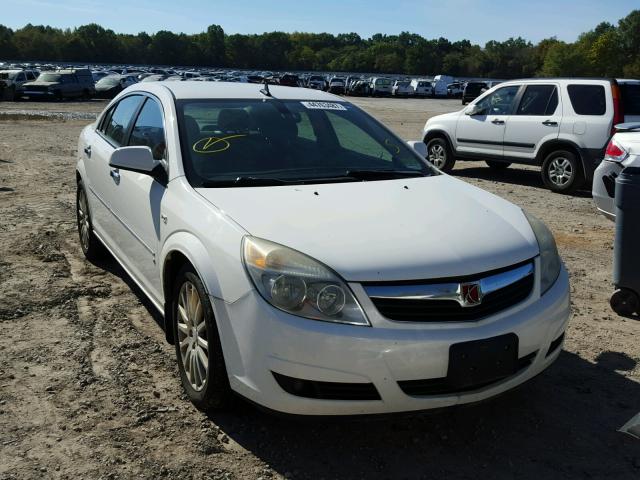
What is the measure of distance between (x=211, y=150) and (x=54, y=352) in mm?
1565

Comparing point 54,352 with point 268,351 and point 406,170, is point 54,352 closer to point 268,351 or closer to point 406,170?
point 268,351

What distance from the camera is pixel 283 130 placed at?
4402 millimetres

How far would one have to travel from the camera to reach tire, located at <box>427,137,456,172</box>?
12.9 meters

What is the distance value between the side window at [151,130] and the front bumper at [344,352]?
156 cm

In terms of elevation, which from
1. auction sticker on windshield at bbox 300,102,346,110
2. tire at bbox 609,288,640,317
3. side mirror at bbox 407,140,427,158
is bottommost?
tire at bbox 609,288,640,317

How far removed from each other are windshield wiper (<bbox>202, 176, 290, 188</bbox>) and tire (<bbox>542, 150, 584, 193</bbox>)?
7.82 m

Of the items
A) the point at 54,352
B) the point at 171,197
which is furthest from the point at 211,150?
the point at 54,352

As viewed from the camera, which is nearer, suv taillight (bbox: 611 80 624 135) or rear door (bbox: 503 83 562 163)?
suv taillight (bbox: 611 80 624 135)

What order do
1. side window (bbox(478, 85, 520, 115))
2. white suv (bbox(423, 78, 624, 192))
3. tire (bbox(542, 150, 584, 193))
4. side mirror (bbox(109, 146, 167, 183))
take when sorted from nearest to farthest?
side mirror (bbox(109, 146, 167, 183)) → white suv (bbox(423, 78, 624, 192)) → tire (bbox(542, 150, 584, 193)) → side window (bbox(478, 85, 520, 115))

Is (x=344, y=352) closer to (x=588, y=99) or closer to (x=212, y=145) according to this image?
(x=212, y=145)

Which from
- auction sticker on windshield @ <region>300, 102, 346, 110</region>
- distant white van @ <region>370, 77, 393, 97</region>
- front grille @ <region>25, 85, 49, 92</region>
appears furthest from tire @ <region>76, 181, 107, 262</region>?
distant white van @ <region>370, 77, 393, 97</region>

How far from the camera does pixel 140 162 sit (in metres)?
4.01

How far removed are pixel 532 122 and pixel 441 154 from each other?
6.77 ft

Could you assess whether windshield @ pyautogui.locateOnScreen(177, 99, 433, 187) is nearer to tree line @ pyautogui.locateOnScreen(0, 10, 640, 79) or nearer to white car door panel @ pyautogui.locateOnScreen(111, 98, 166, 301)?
white car door panel @ pyautogui.locateOnScreen(111, 98, 166, 301)
